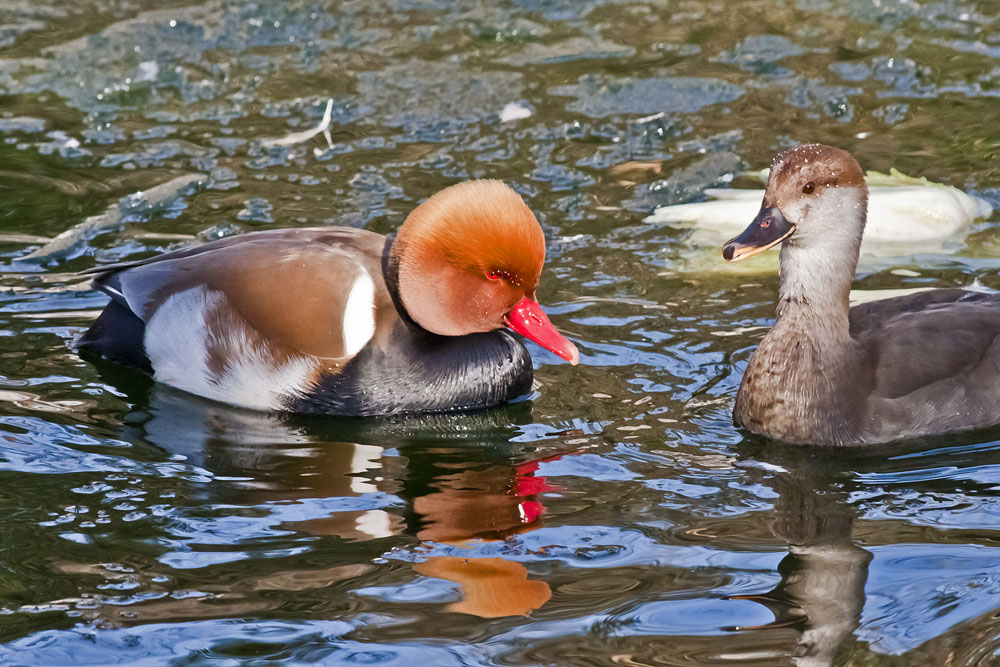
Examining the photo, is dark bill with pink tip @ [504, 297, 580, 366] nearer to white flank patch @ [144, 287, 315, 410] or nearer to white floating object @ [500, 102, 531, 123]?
white flank patch @ [144, 287, 315, 410]

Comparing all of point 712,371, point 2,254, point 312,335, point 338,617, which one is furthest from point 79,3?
point 338,617

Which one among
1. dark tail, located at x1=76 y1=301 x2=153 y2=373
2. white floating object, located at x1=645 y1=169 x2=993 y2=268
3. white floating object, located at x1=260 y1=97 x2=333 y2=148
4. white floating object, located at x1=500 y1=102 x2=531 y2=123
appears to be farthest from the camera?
white floating object, located at x1=500 y1=102 x2=531 y2=123

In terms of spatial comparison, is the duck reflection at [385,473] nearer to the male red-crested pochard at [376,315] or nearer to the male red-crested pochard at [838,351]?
the male red-crested pochard at [376,315]

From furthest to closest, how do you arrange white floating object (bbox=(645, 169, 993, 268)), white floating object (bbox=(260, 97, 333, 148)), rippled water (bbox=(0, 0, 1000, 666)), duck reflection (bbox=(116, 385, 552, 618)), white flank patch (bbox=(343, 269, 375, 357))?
white floating object (bbox=(260, 97, 333, 148)) < white floating object (bbox=(645, 169, 993, 268)) < white flank patch (bbox=(343, 269, 375, 357)) < duck reflection (bbox=(116, 385, 552, 618)) < rippled water (bbox=(0, 0, 1000, 666))

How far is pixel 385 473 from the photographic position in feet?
17.2

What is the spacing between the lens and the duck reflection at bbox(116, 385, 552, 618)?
4363mm

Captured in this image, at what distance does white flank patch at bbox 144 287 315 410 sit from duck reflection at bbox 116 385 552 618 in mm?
71

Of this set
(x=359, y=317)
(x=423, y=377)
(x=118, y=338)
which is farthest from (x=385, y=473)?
(x=118, y=338)

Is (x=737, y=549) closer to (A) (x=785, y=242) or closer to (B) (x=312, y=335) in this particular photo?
(A) (x=785, y=242)

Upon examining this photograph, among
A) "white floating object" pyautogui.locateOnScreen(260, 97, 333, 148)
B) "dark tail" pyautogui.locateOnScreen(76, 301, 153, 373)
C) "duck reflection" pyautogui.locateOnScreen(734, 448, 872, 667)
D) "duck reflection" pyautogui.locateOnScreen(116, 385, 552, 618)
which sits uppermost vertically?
"white floating object" pyautogui.locateOnScreen(260, 97, 333, 148)

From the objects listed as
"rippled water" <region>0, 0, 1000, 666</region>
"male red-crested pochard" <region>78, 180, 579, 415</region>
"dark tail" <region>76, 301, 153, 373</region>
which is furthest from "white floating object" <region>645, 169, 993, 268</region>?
"dark tail" <region>76, 301, 153, 373</region>

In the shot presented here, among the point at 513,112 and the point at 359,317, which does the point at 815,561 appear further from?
the point at 513,112

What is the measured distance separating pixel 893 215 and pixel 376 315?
2.96m

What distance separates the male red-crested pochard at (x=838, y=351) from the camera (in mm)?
5238
